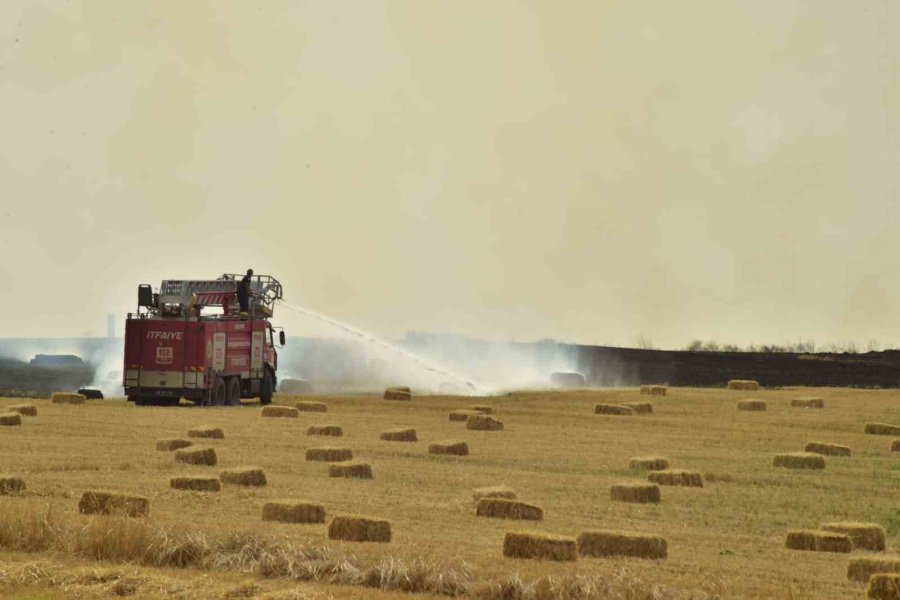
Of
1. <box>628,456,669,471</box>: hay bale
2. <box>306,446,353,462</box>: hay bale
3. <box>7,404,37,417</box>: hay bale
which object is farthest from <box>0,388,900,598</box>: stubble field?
<box>7,404,37,417</box>: hay bale

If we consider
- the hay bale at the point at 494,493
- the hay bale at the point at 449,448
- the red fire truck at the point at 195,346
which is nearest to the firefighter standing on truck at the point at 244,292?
the red fire truck at the point at 195,346

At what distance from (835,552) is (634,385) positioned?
221ft

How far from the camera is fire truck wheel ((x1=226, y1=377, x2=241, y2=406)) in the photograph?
6888 centimetres

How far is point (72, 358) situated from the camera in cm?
13375

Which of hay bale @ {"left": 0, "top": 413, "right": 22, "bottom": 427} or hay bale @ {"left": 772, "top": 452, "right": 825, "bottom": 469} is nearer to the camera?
hay bale @ {"left": 772, "top": 452, "right": 825, "bottom": 469}

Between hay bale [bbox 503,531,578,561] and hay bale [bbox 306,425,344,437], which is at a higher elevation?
hay bale [bbox 306,425,344,437]

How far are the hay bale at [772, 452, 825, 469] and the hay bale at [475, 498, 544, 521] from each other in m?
15.4

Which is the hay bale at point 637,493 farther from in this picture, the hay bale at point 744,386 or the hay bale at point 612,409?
the hay bale at point 744,386

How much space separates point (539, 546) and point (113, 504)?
779 cm

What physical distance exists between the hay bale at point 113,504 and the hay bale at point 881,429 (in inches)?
1423

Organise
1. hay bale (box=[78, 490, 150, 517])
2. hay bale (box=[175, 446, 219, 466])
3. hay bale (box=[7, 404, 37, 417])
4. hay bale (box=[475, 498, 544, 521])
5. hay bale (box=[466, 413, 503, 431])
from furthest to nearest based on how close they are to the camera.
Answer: hay bale (box=[466, 413, 503, 431]) < hay bale (box=[7, 404, 37, 417]) < hay bale (box=[175, 446, 219, 466]) < hay bale (box=[475, 498, 544, 521]) < hay bale (box=[78, 490, 150, 517])

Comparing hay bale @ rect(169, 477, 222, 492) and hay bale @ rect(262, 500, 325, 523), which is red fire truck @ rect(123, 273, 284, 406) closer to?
hay bale @ rect(169, 477, 222, 492)

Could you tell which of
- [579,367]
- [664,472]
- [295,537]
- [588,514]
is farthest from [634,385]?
[295,537]

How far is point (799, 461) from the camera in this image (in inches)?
1900
